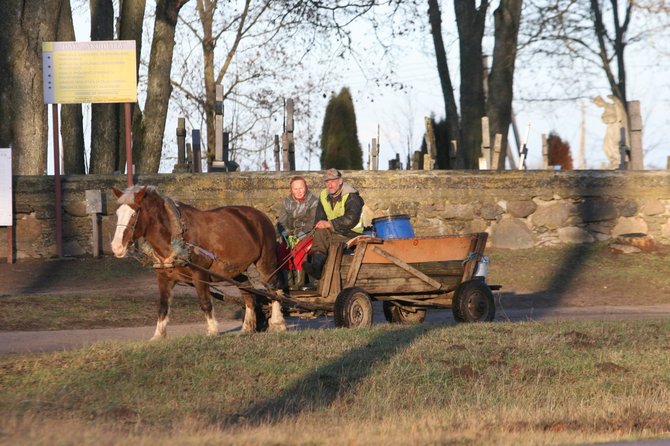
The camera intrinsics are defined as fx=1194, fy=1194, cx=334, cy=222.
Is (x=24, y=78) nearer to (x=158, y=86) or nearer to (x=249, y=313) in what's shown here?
(x=158, y=86)

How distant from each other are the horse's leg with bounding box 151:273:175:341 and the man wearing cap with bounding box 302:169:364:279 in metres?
1.72

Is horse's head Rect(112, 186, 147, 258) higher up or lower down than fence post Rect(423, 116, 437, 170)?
lower down

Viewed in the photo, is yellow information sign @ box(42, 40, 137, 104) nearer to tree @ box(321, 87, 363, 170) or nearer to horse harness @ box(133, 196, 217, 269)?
horse harness @ box(133, 196, 217, 269)

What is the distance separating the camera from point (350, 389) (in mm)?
9758

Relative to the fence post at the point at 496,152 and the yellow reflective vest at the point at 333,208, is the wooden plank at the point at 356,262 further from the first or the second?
the fence post at the point at 496,152

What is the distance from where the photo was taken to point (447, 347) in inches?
443

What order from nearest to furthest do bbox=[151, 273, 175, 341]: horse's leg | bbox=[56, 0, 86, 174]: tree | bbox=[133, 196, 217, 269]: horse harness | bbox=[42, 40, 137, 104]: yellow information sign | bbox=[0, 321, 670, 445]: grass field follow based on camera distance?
bbox=[0, 321, 670, 445]: grass field
bbox=[133, 196, 217, 269]: horse harness
bbox=[151, 273, 175, 341]: horse's leg
bbox=[42, 40, 137, 104]: yellow information sign
bbox=[56, 0, 86, 174]: tree

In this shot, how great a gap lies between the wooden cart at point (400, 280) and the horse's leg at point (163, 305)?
4.09ft

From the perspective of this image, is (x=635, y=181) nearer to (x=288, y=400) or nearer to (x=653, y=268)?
(x=653, y=268)

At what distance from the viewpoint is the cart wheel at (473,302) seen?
44.8ft

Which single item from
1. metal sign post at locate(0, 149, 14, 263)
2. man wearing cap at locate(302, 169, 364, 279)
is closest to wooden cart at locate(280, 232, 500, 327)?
man wearing cap at locate(302, 169, 364, 279)

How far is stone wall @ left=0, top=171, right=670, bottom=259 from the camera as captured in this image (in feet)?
69.5

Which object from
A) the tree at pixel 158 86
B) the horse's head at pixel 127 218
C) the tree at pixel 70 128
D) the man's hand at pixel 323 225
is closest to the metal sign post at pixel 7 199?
the tree at pixel 70 128

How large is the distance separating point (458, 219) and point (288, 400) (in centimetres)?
1321
